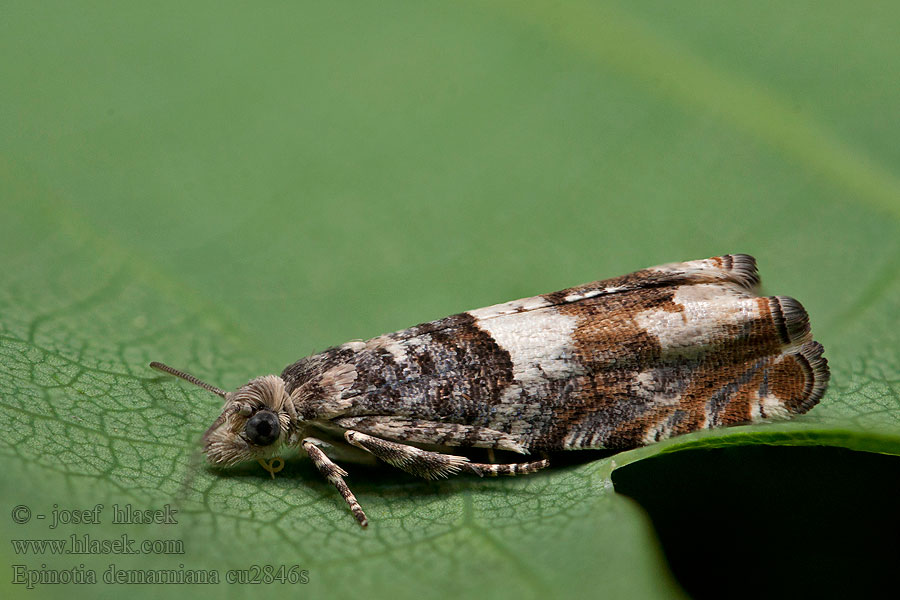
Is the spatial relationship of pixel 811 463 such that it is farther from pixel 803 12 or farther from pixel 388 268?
pixel 803 12

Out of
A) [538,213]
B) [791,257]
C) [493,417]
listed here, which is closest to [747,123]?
[791,257]

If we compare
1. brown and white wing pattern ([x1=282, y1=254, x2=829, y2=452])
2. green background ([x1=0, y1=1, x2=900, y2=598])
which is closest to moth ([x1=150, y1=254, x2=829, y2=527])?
brown and white wing pattern ([x1=282, y1=254, x2=829, y2=452])

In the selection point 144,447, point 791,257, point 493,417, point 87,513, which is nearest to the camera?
point 87,513

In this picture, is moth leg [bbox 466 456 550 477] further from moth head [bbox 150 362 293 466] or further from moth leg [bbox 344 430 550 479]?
moth head [bbox 150 362 293 466]

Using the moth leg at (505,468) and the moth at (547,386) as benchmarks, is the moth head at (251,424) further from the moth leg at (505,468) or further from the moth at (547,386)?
the moth leg at (505,468)

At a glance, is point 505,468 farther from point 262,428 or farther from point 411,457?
point 262,428

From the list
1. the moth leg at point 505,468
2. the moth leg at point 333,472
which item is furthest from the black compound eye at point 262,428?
the moth leg at point 505,468
